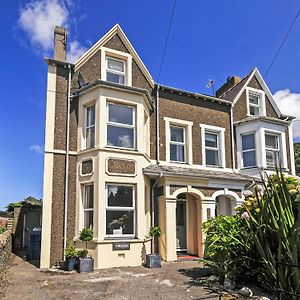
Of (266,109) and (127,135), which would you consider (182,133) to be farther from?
(266,109)

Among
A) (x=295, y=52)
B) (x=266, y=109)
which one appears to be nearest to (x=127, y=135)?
(x=295, y=52)

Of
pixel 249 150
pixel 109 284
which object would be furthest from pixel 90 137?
pixel 249 150

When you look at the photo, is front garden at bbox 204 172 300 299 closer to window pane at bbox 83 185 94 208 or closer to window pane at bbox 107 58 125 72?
window pane at bbox 83 185 94 208

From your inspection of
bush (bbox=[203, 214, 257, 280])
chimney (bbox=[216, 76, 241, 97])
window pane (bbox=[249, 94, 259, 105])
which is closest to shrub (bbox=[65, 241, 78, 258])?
bush (bbox=[203, 214, 257, 280])

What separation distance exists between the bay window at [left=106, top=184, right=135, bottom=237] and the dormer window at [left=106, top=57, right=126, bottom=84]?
15.7ft

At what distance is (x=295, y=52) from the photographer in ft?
26.9

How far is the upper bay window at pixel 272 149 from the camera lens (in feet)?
51.8

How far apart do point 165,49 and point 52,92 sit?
15.5 feet

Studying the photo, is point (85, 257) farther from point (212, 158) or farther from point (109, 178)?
point (212, 158)

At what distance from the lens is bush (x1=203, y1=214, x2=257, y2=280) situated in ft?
25.6

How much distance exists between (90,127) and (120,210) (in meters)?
3.43

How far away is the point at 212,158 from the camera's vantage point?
1534 cm

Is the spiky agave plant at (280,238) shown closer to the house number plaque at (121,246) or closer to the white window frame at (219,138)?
the house number plaque at (121,246)

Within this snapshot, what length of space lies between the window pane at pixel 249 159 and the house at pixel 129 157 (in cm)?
5
